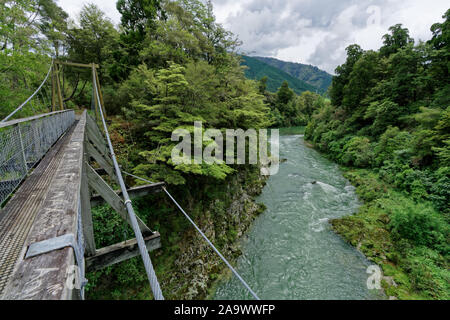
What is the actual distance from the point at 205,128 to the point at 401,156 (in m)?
13.1

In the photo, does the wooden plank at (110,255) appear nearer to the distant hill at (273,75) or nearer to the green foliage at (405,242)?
the green foliage at (405,242)

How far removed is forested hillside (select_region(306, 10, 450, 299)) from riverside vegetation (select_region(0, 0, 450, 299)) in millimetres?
58

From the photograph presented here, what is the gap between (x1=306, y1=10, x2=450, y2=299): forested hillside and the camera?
671 centimetres

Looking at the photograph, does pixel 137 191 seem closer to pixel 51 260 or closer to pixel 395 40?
pixel 51 260

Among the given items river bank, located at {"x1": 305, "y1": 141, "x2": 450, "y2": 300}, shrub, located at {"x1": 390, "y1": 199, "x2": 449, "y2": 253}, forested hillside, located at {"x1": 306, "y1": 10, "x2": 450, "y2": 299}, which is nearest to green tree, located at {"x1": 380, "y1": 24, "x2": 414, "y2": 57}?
forested hillside, located at {"x1": 306, "y1": 10, "x2": 450, "y2": 299}

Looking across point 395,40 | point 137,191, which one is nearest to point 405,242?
point 137,191

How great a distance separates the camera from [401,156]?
12.1 meters

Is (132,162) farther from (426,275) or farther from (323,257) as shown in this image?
(426,275)

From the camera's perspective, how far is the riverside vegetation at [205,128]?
6047 millimetres

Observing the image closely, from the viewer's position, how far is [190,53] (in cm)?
1076

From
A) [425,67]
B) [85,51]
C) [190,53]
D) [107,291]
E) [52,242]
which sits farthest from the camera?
[425,67]
